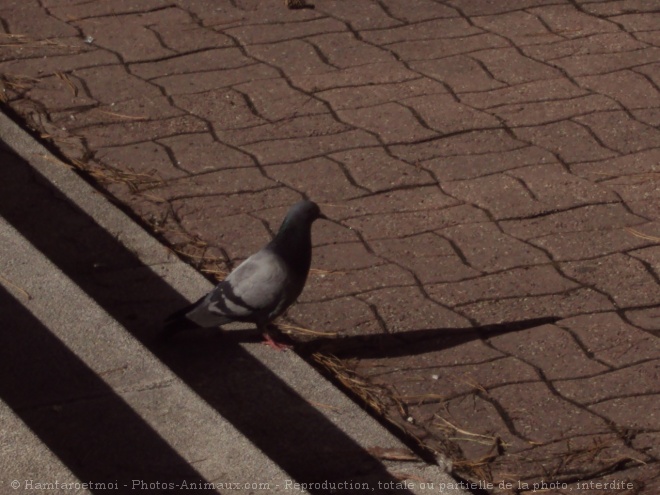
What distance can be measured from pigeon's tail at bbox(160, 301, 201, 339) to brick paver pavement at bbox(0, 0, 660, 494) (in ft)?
1.73

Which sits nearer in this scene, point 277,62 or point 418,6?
point 277,62

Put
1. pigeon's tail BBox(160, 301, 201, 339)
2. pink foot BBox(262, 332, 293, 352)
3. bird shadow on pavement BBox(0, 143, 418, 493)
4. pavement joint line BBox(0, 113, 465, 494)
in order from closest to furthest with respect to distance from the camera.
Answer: bird shadow on pavement BBox(0, 143, 418, 493), pavement joint line BBox(0, 113, 465, 494), pigeon's tail BBox(160, 301, 201, 339), pink foot BBox(262, 332, 293, 352)

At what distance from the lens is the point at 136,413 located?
3393mm

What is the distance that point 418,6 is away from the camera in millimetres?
7051

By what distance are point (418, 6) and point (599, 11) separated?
107cm

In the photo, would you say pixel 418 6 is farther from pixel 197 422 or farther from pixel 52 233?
pixel 197 422

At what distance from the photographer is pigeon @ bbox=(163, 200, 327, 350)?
396cm

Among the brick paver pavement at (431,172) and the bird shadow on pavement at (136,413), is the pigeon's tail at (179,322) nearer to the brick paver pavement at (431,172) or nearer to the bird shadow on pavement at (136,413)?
the bird shadow on pavement at (136,413)

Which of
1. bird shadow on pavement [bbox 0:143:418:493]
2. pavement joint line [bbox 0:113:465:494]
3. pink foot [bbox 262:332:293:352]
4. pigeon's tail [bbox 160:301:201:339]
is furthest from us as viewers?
pink foot [bbox 262:332:293:352]

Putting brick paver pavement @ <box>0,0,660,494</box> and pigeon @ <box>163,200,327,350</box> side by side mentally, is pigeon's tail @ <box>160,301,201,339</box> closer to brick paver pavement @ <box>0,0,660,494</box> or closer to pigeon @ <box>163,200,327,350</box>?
pigeon @ <box>163,200,327,350</box>

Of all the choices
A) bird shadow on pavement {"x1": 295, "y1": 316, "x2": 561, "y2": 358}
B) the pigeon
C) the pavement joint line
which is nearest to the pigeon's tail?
the pigeon

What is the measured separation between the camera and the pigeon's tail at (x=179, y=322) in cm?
394

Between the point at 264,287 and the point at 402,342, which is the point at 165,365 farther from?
the point at 402,342

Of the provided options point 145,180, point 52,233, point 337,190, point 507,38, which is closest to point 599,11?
point 507,38
